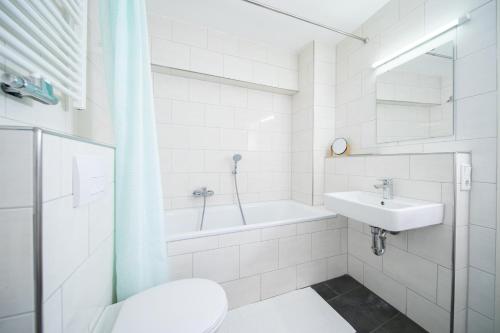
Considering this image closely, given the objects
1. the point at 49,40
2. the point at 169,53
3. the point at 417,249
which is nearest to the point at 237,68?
the point at 169,53

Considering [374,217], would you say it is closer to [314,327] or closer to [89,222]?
[314,327]

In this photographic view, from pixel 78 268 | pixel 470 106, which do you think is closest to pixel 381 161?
pixel 470 106

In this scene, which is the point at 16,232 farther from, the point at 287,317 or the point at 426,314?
the point at 426,314

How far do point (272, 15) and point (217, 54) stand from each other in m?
0.60

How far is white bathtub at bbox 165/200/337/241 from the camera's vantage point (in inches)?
72.2

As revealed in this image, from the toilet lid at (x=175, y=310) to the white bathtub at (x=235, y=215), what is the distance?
74cm

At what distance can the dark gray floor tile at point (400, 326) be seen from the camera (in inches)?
48.1

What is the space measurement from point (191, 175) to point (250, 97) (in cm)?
110

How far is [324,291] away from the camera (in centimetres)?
159

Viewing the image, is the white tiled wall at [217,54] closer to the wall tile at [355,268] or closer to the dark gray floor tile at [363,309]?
the wall tile at [355,268]

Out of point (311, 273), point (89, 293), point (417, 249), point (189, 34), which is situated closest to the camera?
point (89, 293)

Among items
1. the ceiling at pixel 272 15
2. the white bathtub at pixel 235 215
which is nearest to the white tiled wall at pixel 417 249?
the white bathtub at pixel 235 215

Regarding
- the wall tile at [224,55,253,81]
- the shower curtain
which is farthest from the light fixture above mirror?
the shower curtain

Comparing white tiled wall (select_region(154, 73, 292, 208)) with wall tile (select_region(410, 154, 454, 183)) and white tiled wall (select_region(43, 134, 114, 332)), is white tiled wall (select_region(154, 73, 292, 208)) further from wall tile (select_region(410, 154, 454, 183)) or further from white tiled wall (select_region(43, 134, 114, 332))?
wall tile (select_region(410, 154, 454, 183))
